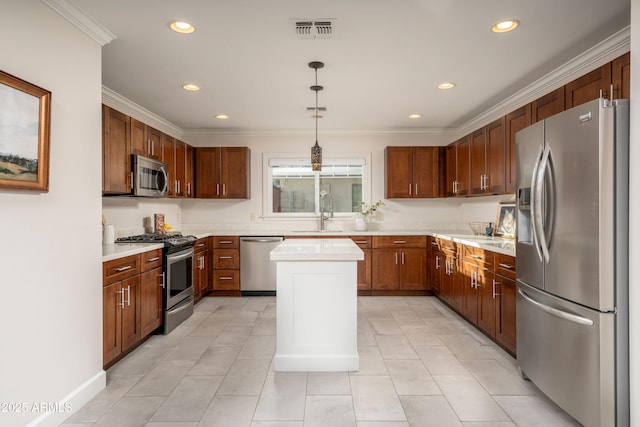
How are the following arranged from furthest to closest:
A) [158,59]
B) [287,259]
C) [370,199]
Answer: [370,199]
[158,59]
[287,259]

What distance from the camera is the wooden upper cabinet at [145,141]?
11.8ft

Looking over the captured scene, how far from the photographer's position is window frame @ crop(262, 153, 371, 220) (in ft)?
19.1

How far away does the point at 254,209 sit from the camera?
19.2 ft

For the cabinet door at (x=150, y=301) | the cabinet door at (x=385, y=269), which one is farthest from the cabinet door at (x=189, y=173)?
the cabinet door at (x=385, y=269)

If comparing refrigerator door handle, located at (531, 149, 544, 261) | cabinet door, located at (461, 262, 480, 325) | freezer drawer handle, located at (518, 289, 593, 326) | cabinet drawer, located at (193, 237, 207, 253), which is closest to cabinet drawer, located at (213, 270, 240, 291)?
cabinet drawer, located at (193, 237, 207, 253)

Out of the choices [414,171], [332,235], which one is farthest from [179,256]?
[414,171]

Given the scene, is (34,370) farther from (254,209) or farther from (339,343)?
(254,209)

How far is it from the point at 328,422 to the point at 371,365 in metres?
0.87

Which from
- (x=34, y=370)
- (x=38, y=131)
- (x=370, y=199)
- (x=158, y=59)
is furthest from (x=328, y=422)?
(x=370, y=199)

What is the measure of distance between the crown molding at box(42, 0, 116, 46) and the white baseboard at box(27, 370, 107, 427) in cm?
227

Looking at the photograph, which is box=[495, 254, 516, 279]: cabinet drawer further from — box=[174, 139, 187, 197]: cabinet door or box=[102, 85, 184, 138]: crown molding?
box=[102, 85, 184, 138]: crown molding

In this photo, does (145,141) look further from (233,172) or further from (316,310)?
(316,310)

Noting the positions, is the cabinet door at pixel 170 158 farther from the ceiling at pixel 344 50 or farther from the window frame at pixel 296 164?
the window frame at pixel 296 164

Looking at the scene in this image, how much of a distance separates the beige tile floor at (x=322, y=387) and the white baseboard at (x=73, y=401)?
0.14ft
